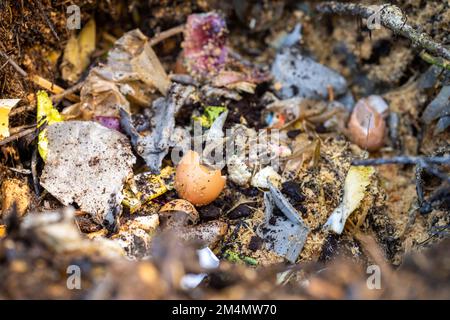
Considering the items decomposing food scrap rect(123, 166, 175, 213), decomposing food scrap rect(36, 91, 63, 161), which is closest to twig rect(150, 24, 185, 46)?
decomposing food scrap rect(36, 91, 63, 161)

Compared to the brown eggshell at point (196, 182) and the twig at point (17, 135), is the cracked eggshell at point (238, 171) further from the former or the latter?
the twig at point (17, 135)

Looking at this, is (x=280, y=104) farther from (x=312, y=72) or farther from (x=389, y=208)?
(x=389, y=208)

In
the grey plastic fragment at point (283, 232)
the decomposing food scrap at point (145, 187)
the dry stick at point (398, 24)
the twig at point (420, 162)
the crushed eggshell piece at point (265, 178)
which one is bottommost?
the grey plastic fragment at point (283, 232)

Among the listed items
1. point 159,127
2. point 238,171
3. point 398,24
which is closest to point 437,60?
point 398,24

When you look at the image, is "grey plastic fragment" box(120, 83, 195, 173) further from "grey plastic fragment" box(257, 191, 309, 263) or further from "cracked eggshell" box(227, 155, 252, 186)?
"grey plastic fragment" box(257, 191, 309, 263)

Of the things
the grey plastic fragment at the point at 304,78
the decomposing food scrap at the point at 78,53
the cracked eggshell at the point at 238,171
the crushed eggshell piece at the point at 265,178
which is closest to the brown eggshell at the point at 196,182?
the cracked eggshell at the point at 238,171

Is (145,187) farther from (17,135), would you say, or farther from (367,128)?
(367,128)
